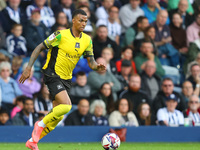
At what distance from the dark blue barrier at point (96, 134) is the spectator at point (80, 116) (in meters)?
0.54

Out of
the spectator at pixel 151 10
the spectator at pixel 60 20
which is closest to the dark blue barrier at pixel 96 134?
the spectator at pixel 60 20

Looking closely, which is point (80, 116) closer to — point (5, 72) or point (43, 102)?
point (43, 102)

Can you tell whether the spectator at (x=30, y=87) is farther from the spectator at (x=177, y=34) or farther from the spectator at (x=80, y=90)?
the spectator at (x=177, y=34)

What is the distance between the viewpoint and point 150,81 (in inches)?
534

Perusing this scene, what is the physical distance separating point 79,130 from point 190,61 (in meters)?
4.96

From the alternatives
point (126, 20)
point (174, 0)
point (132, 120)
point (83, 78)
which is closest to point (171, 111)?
point (132, 120)

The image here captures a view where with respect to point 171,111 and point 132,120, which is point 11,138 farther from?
point 171,111

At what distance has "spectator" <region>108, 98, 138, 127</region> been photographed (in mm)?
12000

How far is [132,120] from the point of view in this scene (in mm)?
12172

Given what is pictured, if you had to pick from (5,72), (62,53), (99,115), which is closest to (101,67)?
(62,53)

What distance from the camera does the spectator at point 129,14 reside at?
1477 centimetres

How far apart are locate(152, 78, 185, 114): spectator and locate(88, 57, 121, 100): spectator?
42.4 inches

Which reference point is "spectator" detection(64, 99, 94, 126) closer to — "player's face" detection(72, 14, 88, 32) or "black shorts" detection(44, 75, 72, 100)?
"black shorts" detection(44, 75, 72, 100)

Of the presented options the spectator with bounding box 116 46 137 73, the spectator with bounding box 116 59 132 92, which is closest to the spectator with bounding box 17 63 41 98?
the spectator with bounding box 116 59 132 92
